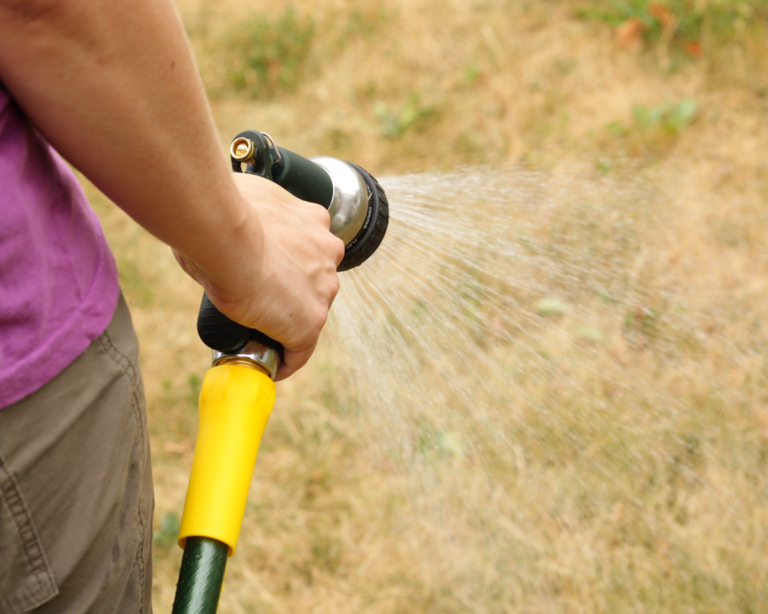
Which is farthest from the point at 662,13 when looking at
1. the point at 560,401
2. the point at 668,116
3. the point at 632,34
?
the point at 560,401

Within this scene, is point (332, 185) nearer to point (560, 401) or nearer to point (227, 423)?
point (227, 423)

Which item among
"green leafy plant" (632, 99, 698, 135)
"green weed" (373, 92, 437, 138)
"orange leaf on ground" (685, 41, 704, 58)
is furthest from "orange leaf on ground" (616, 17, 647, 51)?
"green weed" (373, 92, 437, 138)

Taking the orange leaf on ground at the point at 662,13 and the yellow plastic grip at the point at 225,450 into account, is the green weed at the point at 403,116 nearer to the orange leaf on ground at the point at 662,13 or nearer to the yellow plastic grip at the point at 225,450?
the orange leaf on ground at the point at 662,13

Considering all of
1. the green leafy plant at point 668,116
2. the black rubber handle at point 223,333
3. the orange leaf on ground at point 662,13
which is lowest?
the black rubber handle at point 223,333

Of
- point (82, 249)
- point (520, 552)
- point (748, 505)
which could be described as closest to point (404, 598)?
point (520, 552)

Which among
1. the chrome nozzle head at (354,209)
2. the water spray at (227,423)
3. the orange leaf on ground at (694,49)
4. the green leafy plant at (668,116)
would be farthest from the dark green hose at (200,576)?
the orange leaf on ground at (694,49)

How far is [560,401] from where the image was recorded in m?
2.00

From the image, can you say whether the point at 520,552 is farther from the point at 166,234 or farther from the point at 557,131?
the point at 557,131

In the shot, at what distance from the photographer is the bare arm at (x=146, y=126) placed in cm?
Result: 57

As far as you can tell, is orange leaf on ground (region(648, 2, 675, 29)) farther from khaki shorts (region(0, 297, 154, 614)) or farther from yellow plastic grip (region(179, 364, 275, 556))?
khaki shorts (region(0, 297, 154, 614))

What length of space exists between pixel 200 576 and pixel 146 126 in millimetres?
552

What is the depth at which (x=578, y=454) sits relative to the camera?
6.23 feet

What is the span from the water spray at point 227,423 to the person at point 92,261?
0.25 feet

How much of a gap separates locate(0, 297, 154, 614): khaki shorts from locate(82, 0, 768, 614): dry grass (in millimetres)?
1063
